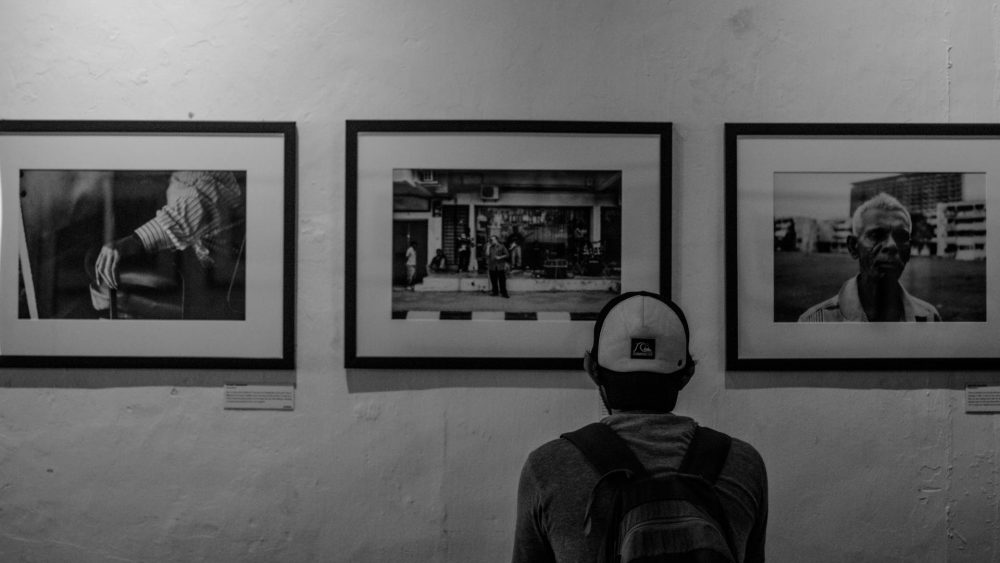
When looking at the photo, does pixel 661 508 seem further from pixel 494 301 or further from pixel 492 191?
pixel 492 191

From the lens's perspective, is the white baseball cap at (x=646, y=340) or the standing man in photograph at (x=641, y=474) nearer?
the standing man in photograph at (x=641, y=474)

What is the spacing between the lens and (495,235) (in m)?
2.06

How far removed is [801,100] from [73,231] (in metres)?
2.26

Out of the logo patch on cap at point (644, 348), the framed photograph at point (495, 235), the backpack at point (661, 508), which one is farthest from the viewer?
the framed photograph at point (495, 235)

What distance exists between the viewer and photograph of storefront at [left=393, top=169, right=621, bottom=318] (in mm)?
2055

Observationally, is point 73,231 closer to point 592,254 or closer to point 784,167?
point 592,254

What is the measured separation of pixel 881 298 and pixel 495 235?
1188 millimetres

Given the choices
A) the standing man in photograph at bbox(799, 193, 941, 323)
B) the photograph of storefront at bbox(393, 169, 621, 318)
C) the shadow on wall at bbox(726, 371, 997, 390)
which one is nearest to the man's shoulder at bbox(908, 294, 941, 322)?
the standing man in photograph at bbox(799, 193, 941, 323)

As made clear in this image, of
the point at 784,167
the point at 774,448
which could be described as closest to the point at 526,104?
the point at 784,167

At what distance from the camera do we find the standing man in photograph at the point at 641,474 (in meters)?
1.08

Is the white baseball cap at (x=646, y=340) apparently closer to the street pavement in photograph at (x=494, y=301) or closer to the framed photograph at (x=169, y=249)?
the street pavement in photograph at (x=494, y=301)

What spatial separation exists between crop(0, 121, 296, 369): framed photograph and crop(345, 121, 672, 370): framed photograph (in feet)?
0.77

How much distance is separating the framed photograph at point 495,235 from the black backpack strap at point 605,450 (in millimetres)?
846

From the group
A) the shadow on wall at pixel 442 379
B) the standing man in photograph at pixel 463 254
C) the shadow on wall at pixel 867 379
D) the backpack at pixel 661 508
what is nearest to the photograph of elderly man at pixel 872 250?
the shadow on wall at pixel 867 379
